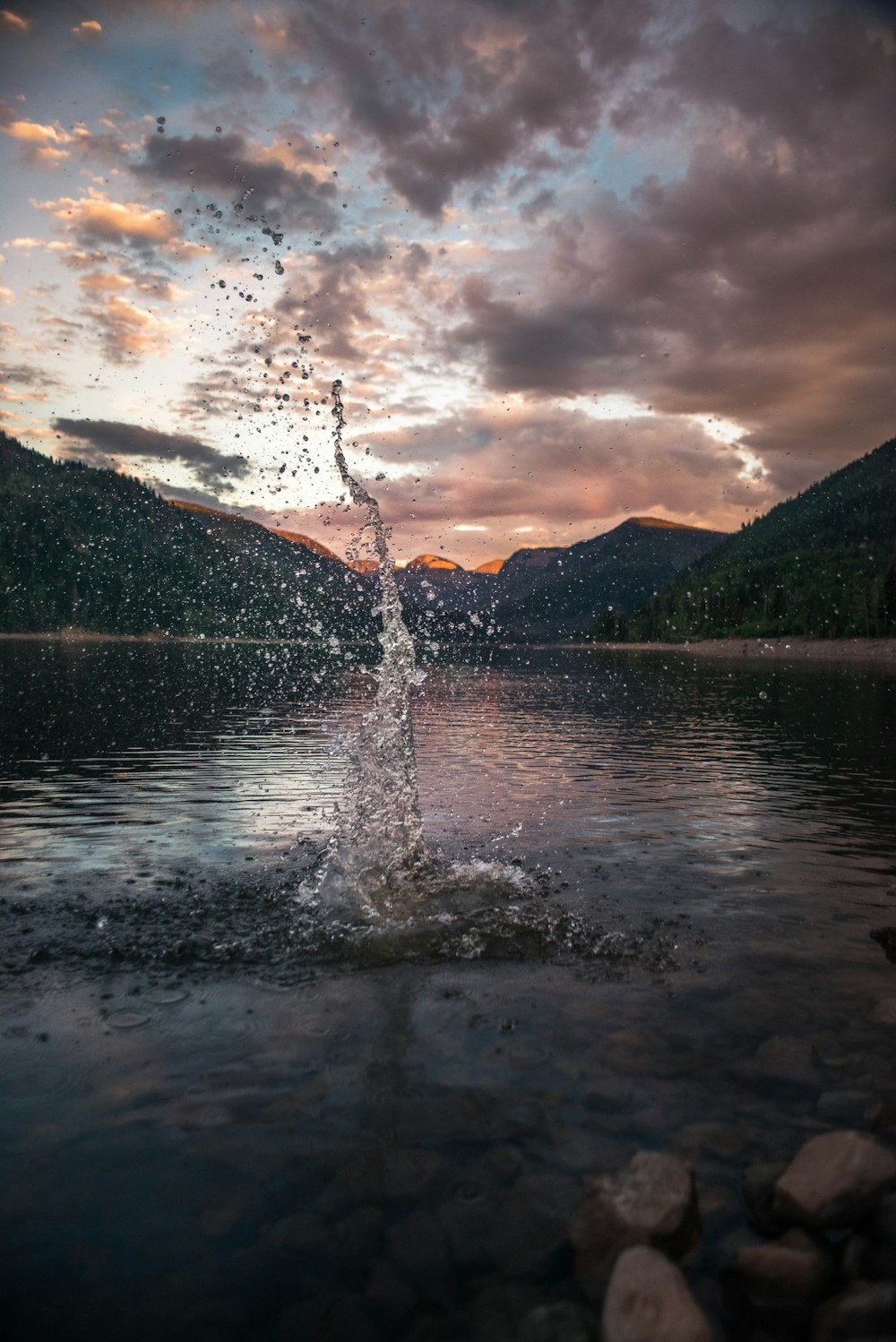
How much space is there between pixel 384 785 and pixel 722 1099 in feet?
42.6

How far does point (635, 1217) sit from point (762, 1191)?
Answer: 135 cm

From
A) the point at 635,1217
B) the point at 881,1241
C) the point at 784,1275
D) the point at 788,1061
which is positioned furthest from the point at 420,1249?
the point at 788,1061

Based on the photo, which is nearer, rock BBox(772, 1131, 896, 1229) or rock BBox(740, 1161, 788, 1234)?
rock BBox(772, 1131, 896, 1229)

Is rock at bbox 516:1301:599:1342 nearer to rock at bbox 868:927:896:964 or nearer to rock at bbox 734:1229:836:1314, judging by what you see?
rock at bbox 734:1229:836:1314

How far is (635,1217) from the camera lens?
238 inches

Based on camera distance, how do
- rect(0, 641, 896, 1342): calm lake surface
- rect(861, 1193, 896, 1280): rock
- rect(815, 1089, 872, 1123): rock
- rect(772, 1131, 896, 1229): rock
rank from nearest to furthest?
1. rect(861, 1193, 896, 1280): rock
2. rect(772, 1131, 896, 1229): rock
3. rect(0, 641, 896, 1342): calm lake surface
4. rect(815, 1089, 872, 1123): rock

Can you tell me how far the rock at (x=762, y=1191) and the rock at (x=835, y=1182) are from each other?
11cm

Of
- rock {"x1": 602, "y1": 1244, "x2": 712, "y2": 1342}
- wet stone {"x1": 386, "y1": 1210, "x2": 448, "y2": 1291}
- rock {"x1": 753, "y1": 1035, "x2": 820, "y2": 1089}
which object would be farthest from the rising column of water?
rock {"x1": 602, "y1": 1244, "x2": 712, "y2": 1342}

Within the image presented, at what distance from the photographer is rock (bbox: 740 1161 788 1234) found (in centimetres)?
639

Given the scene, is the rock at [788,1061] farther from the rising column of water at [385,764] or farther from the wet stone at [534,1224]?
the rising column of water at [385,764]

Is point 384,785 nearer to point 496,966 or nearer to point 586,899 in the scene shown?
point 586,899

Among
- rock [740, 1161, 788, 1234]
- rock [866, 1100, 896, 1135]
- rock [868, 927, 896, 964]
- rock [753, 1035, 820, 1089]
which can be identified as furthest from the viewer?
rock [868, 927, 896, 964]

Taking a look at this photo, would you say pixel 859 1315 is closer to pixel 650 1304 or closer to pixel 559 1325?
pixel 650 1304

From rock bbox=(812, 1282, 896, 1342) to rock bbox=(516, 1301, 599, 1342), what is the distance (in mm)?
1540
